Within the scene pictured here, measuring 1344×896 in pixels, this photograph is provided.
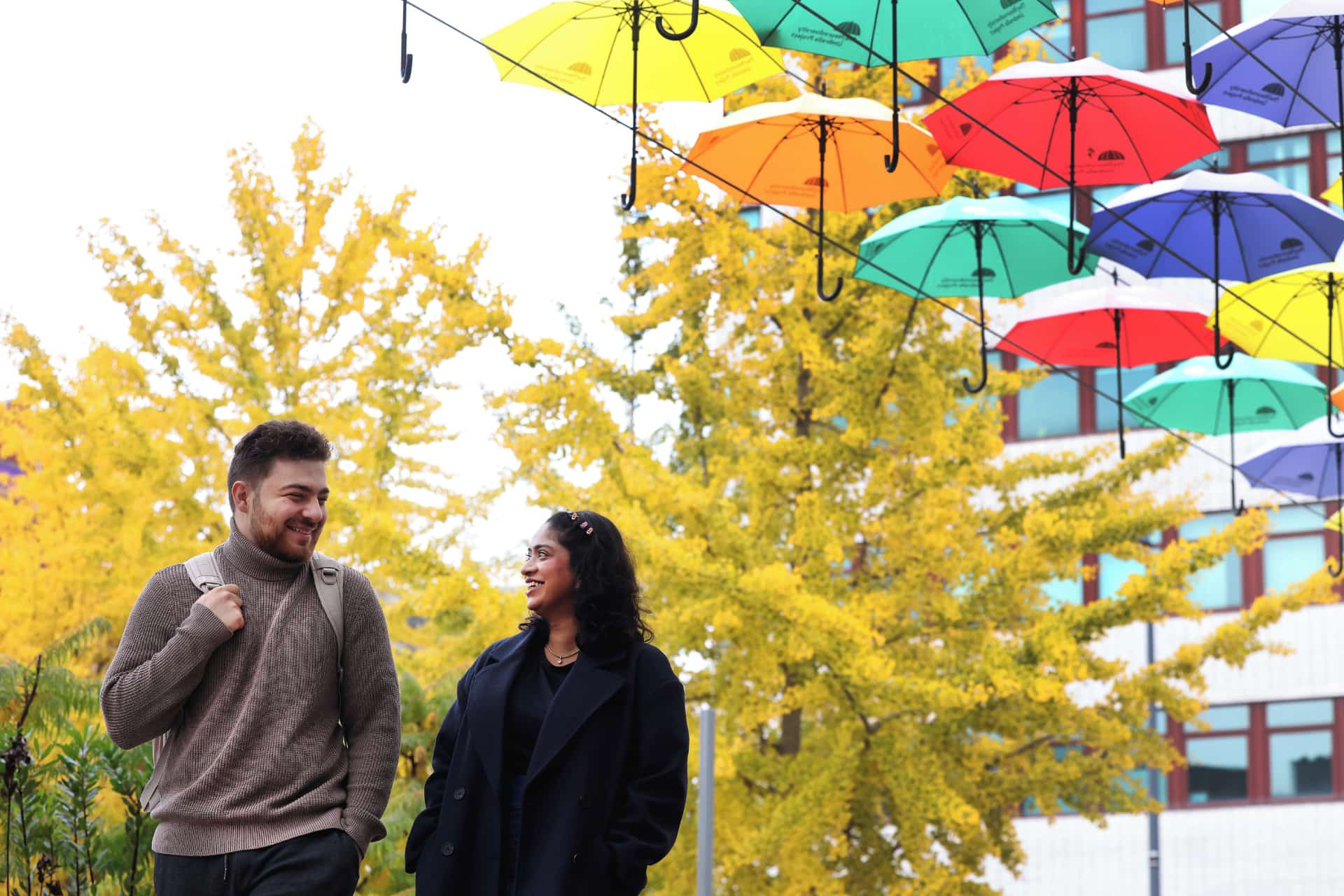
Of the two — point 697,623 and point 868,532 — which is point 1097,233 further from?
point 697,623

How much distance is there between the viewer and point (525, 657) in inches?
181

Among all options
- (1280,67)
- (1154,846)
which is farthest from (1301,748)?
(1280,67)

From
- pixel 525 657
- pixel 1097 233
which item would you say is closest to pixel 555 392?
pixel 1097 233

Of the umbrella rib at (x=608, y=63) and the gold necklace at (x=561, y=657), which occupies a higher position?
the umbrella rib at (x=608, y=63)

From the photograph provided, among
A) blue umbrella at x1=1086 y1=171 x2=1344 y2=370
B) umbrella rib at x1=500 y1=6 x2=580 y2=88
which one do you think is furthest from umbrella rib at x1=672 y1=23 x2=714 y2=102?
Answer: blue umbrella at x1=1086 y1=171 x2=1344 y2=370

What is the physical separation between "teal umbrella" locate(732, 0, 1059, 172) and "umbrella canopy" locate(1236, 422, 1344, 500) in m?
6.81

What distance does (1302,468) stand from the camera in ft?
52.5

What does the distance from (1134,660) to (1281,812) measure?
3.32 m

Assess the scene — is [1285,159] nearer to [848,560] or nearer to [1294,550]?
[1294,550]

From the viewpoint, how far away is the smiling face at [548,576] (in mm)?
4598

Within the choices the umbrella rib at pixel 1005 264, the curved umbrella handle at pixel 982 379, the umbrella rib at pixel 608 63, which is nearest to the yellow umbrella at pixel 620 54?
the umbrella rib at pixel 608 63

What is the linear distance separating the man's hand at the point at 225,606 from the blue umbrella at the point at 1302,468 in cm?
1274

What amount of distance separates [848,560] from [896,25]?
5.65 metres

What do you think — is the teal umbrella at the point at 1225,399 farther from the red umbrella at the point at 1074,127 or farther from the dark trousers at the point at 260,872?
the dark trousers at the point at 260,872
